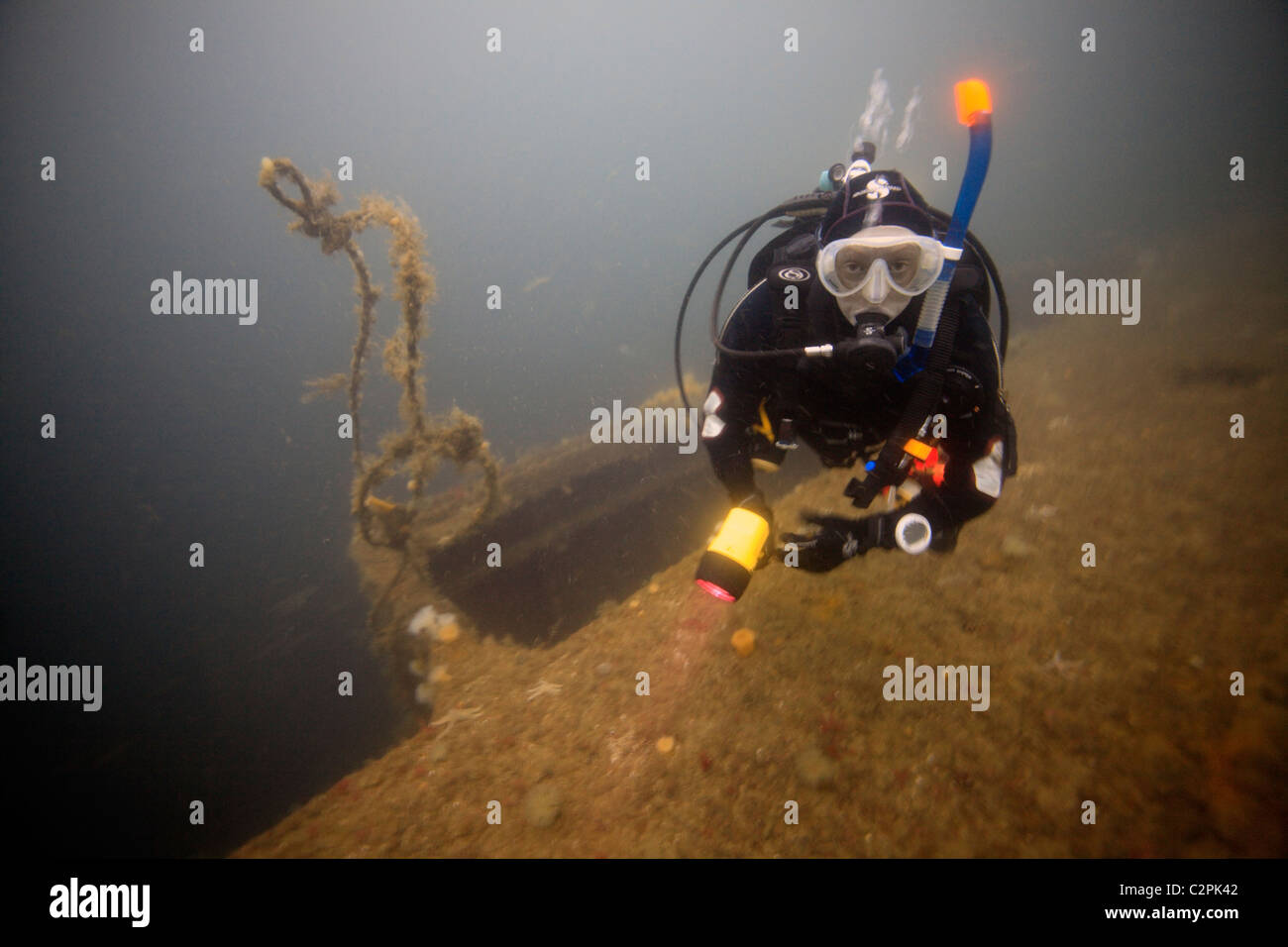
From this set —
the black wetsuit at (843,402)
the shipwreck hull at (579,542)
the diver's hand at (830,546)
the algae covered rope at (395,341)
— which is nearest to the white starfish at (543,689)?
the shipwreck hull at (579,542)

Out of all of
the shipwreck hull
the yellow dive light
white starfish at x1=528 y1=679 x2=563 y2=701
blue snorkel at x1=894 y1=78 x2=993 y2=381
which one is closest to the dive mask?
blue snorkel at x1=894 y1=78 x2=993 y2=381

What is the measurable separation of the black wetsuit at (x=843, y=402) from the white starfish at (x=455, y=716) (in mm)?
3062

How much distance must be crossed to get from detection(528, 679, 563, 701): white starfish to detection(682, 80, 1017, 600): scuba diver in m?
2.45

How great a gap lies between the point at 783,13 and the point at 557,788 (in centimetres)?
8660

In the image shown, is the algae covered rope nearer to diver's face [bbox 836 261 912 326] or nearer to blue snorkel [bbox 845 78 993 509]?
diver's face [bbox 836 261 912 326]

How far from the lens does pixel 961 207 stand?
2553 millimetres

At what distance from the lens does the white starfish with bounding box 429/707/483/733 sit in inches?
168

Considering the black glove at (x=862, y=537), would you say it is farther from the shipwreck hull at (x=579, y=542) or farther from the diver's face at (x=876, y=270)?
the shipwreck hull at (x=579, y=542)

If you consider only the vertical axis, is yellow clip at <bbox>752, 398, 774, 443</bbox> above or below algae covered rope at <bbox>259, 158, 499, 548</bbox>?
below

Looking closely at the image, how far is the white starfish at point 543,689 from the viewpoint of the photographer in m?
4.27

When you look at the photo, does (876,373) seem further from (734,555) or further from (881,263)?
(734,555)
